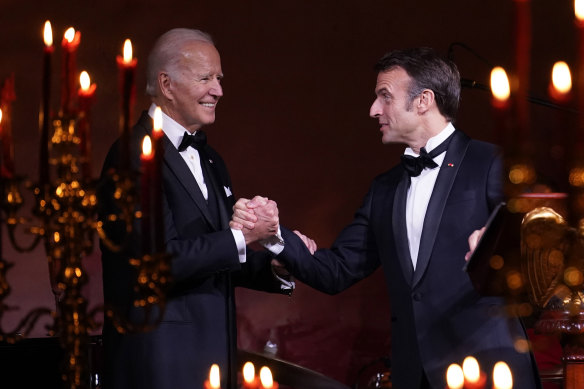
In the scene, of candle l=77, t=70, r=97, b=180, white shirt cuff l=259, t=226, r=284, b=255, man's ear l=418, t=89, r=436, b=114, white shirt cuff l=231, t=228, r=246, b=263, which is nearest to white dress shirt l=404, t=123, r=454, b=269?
man's ear l=418, t=89, r=436, b=114

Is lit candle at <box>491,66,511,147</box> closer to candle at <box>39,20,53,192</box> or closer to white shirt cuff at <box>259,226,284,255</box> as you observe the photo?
candle at <box>39,20,53,192</box>

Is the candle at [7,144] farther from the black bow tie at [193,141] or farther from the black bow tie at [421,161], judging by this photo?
the black bow tie at [421,161]

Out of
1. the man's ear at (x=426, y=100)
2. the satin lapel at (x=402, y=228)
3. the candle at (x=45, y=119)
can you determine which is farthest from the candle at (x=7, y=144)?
the man's ear at (x=426, y=100)

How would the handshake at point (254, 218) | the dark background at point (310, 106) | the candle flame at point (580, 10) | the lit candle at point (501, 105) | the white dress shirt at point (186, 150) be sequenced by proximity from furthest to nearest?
1. the dark background at point (310, 106)
2. the white dress shirt at point (186, 150)
3. the handshake at point (254, 218)
4. the lit candle at point (501, 105)
5. the candle flame at point (580, 10)

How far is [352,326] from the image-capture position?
5.79 meters

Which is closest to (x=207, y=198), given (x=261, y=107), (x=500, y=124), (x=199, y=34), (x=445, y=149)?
(x=199, y=34)

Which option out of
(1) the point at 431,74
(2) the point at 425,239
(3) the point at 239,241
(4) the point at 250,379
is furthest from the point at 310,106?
(4) the point at 250,379

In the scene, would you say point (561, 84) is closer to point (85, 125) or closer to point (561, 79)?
point (561, 79)

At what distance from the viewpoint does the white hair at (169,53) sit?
329 cm

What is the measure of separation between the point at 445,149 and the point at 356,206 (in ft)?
8.45

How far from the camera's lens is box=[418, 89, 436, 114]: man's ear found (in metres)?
3.40

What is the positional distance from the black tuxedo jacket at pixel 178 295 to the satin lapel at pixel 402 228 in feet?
2.03

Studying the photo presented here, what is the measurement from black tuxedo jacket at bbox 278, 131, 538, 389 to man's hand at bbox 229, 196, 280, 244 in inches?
11.6

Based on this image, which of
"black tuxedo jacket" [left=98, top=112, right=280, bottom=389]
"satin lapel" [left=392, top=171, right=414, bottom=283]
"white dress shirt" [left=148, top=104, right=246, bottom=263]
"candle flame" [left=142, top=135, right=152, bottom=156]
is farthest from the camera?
"white dress shirt" [left=148, top=104, right=246, bottom=263]
